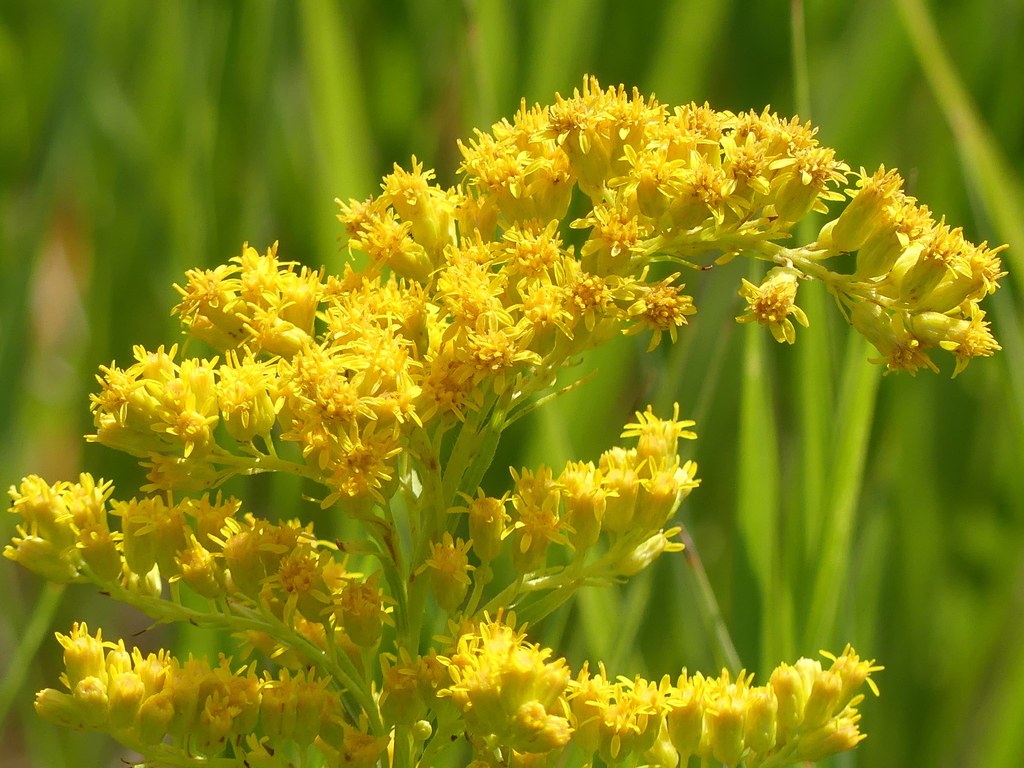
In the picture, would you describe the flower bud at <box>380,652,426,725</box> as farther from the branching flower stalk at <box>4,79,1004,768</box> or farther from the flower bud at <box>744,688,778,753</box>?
the flower bud at <box>744,688,778,753</box>

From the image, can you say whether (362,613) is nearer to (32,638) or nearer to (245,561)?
(245,561)

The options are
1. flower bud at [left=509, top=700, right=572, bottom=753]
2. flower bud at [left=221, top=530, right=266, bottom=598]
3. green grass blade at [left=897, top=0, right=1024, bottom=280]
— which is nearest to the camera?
flower bud at [left=509, top=700, right=572, bottom=753]

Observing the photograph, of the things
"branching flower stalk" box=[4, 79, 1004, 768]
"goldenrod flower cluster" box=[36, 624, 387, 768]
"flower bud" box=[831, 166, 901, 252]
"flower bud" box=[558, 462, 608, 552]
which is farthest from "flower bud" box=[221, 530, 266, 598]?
"flower bud" box=[831, 166, 901, 252]

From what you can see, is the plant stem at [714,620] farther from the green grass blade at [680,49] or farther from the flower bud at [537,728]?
the green grass blade at [680,49]

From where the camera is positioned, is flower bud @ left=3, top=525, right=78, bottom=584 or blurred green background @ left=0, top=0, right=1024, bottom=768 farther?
blurred green background @ left=0, top=0, right=1024, bottom=768

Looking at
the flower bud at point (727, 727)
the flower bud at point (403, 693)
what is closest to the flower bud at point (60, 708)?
the flower bud at point (403, 693)

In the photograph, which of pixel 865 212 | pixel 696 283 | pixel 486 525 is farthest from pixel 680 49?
pixel 486 525

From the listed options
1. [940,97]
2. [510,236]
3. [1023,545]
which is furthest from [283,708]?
[1023,545]

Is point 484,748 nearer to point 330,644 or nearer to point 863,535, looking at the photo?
point 330,644
